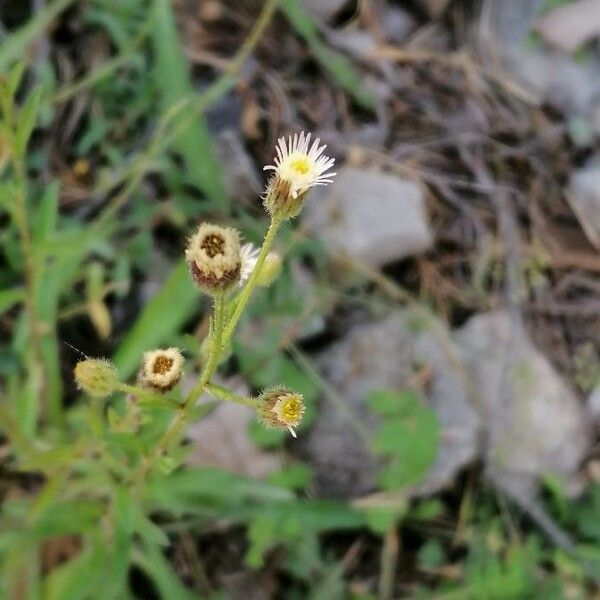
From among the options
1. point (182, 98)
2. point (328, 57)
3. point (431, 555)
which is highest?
point (328, 57)

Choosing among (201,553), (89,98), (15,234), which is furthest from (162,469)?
(89,98)

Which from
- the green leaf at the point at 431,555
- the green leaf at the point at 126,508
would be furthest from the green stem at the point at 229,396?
the green leaf at the point at 431,555

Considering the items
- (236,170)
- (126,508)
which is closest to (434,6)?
(236,170)

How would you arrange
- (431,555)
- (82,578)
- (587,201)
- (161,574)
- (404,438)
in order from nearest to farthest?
(82,578) < (161,574) < (404,438) < (431,555) < (587,201)

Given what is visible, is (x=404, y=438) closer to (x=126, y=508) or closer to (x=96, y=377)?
(x=126, y=508)

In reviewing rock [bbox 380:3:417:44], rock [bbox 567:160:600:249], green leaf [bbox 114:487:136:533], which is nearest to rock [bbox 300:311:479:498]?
rock [bbox 567:160:600:249]

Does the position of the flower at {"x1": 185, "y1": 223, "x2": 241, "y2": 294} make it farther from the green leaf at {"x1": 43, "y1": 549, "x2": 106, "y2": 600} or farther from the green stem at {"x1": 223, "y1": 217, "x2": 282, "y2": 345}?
the green leaf at {"x1": 43, "y1": 549, "x2": 106, "y2": 600}

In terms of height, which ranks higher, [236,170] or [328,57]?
[328,57]
